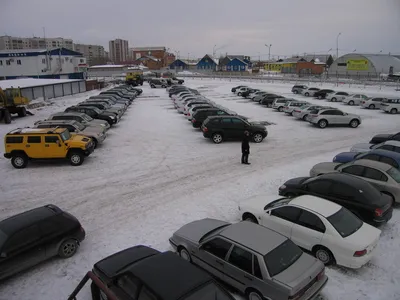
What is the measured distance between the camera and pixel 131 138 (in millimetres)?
20156

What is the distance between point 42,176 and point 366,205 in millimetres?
11945

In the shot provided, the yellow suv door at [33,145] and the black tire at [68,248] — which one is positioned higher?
the yellow suv door at [33,145]

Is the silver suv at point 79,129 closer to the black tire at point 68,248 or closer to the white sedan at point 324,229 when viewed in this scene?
the black tire at point 68,248

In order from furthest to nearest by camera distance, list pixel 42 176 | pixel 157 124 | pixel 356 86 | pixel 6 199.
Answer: pixel 356 86 < pixel 157 124 < pixel 42 176 < pixel 6 199

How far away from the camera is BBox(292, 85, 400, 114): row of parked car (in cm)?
2992

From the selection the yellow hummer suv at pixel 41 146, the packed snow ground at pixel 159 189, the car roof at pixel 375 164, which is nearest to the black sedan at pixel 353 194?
the packed snow ground at pixel 159 189

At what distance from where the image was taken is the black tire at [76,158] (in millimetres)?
14836

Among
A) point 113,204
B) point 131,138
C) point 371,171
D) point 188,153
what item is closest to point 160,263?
point 113,204

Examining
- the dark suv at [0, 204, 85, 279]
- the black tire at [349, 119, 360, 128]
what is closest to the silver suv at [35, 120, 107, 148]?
the dark suv at [0, 204, 85, 279]

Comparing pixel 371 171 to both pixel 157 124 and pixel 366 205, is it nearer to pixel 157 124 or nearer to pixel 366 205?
pixel 366 205

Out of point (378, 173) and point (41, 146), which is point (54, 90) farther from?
point (378, 173)

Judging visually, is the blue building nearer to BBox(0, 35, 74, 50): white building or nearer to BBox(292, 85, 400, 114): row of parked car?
BBox(292, 85, 400, 114): row of parked car

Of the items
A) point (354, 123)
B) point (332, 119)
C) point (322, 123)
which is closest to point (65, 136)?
point (322, 123)

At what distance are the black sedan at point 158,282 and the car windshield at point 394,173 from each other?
7.80m
